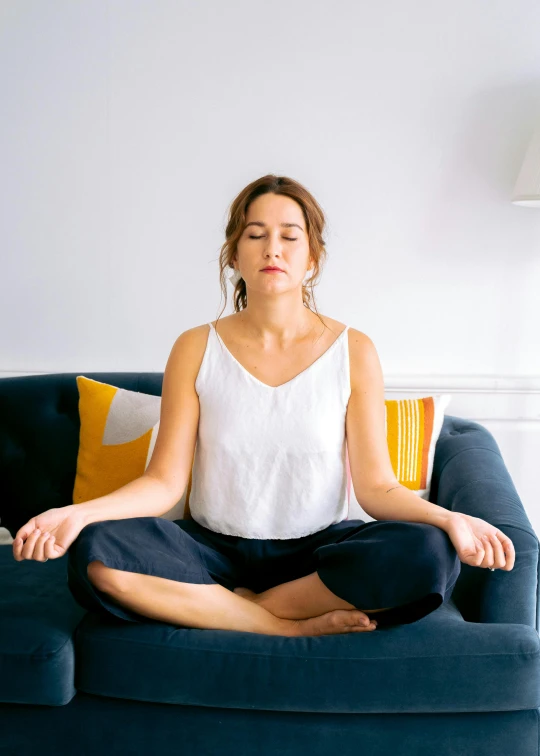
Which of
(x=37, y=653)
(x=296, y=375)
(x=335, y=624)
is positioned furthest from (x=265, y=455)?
(x=37, y=653)

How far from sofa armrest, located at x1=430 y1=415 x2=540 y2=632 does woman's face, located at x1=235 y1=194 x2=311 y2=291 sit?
2.05 ft

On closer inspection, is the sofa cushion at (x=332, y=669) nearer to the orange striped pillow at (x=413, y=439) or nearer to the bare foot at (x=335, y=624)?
the bare foot at (x=335, y=624)

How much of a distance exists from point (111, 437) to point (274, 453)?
0.59 m

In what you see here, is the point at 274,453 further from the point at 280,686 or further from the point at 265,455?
the point at 280,686

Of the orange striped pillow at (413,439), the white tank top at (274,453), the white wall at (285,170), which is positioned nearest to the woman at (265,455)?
the white tank top at (274,453)

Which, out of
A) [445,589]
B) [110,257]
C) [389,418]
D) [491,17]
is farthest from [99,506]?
[491,17]

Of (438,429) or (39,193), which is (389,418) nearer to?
(438,429)

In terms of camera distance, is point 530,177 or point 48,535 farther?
point 530,177

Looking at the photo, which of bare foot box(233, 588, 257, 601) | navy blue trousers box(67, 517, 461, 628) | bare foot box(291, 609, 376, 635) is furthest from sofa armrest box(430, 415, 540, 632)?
bare foot box(233, 588, 257, 601)

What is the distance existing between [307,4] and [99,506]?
5.42 feet

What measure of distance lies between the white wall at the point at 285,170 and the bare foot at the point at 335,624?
1.11 m

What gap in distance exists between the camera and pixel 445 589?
5.47 feet

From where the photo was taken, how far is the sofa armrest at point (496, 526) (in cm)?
180

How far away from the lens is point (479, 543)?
169 centimetres
